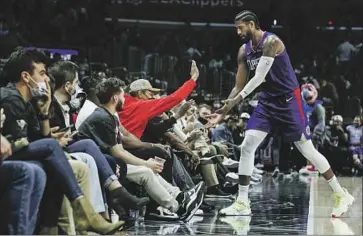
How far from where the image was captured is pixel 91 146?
5051 millimetres

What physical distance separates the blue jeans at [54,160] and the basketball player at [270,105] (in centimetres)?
249

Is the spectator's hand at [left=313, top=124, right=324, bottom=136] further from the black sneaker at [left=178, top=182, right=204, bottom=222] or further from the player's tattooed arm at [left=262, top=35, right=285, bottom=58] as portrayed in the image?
the black sneaker at [left=178, top=182, right=204, bottom=222]

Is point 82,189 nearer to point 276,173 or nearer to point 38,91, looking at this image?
point 38,91

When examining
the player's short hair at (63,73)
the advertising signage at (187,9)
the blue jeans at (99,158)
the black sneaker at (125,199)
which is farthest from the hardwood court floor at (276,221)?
the advertising signage at (187,9)

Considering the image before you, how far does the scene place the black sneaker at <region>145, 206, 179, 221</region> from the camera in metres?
6.30

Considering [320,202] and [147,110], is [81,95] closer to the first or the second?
[147,110]

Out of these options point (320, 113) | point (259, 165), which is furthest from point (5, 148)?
point (320, 113)

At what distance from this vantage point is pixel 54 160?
436cm

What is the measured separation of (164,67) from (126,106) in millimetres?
10374

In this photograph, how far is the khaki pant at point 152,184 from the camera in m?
5.92

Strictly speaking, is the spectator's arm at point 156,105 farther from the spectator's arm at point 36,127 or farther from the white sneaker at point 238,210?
the spectator's arm at point 36,127

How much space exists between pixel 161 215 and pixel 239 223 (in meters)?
0.67

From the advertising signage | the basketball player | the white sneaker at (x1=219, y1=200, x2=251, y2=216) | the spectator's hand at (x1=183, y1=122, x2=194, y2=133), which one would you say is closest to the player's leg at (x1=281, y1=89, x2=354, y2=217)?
the basketball player

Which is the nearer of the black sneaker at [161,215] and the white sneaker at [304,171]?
the black sneaker at [161,215]
